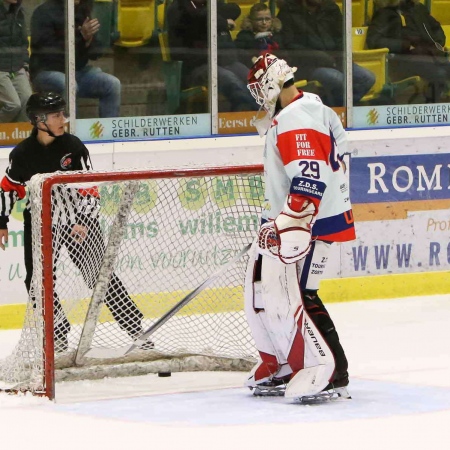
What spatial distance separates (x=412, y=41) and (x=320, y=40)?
0.69m

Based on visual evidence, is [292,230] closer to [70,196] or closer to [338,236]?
[338,236]

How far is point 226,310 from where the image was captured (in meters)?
6.02

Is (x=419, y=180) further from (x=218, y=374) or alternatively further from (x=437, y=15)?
(x=218, y=374)

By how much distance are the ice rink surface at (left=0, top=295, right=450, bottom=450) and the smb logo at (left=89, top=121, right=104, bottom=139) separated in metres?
1.59

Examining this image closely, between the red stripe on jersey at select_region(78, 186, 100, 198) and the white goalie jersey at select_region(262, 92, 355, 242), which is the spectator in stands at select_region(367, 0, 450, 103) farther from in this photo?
the white goalie jersey at select_region(262, 92, 355, 242)

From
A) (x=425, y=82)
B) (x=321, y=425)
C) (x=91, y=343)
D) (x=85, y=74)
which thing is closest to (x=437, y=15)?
(x=425, y=82)

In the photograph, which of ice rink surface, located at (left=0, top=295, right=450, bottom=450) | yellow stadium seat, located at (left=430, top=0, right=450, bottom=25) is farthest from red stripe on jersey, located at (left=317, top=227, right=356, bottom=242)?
yellow stadium seat, located at (left=430, top=0, right=450, bottom=25)

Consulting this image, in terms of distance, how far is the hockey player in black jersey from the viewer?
566 centimetres

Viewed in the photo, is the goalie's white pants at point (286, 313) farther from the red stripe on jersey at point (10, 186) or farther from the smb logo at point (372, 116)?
the smb logo at point (372, 116)

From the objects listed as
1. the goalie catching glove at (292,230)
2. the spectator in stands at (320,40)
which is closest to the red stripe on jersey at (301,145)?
the goalie catching glove at (292,230)

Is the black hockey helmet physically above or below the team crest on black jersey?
above

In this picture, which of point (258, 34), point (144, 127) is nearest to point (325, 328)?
point (144, 127)

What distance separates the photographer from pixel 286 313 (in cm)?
503

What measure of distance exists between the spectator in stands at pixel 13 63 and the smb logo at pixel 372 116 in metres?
2.05
